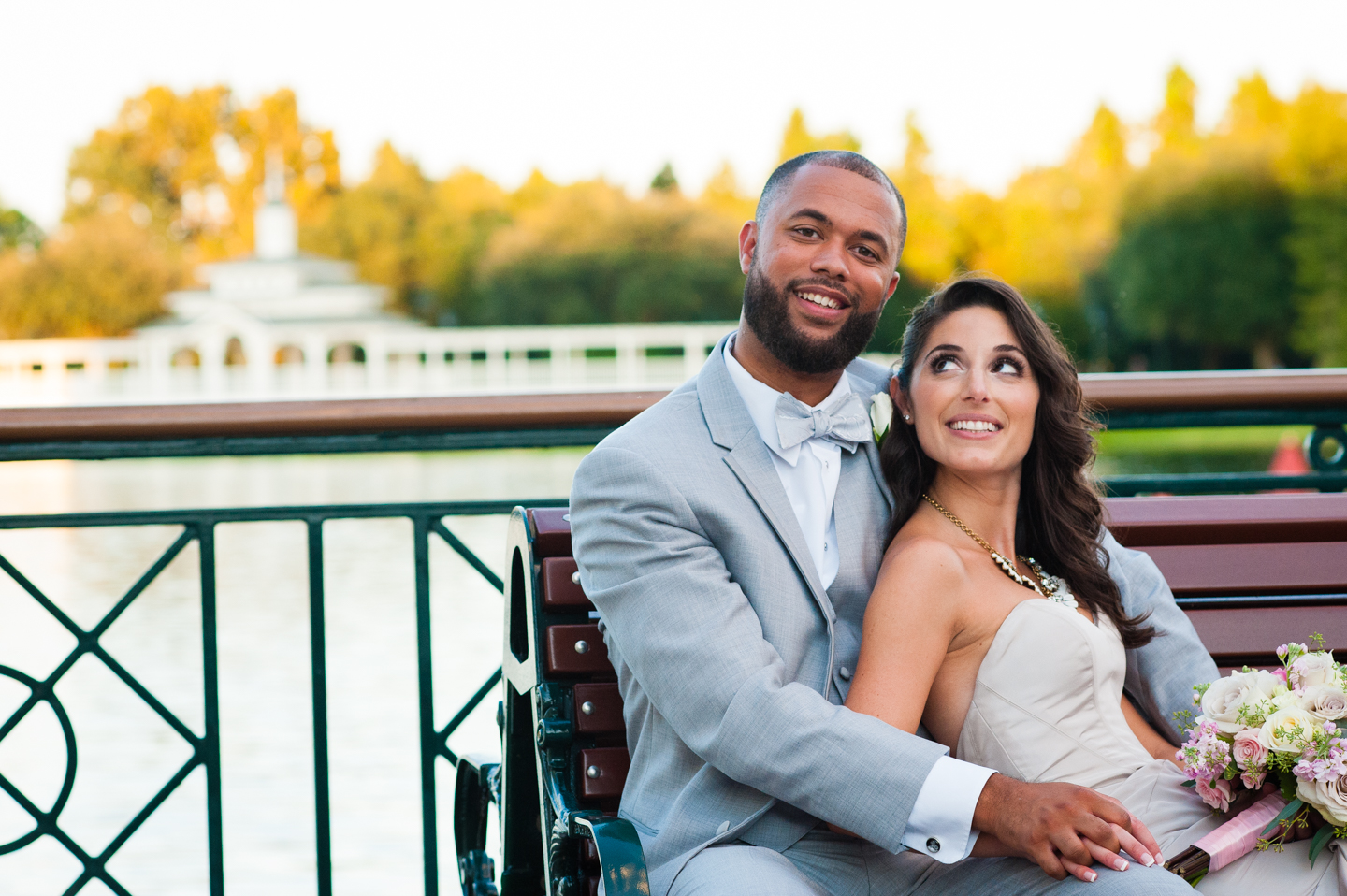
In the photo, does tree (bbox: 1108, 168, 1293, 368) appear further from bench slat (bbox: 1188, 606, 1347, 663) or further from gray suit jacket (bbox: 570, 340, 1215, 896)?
gray suit jacket (bbox: 570, 340, 1215, 896)

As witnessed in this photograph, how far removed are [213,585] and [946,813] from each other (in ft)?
5.50

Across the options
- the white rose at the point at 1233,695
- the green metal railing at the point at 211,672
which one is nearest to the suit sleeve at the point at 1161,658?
the white rose at the point at 1233,695

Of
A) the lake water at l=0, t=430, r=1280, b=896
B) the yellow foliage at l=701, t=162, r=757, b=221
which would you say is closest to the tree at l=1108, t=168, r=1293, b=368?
the yellow foliage at l=701, t=162, r=757, b=221

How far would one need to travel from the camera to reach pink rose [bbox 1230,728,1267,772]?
194cm

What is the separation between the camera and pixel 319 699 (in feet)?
9.58

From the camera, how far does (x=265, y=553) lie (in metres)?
22.5

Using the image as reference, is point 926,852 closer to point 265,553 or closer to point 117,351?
point 265,553

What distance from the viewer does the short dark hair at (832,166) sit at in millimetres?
2352

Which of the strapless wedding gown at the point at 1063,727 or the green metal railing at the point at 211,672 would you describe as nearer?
the strapless wedding gown at the point at 1063,727

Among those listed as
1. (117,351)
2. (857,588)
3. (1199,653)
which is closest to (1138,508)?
(1199,653)

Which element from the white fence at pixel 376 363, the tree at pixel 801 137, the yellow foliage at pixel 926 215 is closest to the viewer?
the white fence at pixel 376 363

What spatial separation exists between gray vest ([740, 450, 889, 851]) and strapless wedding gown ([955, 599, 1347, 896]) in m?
0.22

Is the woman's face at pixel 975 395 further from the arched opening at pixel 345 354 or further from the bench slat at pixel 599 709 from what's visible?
the arched opening at pixel 345 354

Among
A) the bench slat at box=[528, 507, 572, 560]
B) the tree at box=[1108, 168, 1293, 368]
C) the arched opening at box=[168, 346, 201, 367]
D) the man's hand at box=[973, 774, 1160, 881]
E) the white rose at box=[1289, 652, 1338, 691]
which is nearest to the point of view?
the man's hand at box=[973, 774, 1160, 881]
